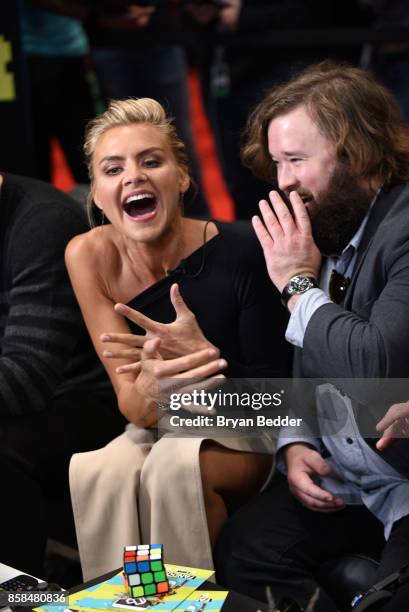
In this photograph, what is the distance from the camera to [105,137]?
91.4 inches

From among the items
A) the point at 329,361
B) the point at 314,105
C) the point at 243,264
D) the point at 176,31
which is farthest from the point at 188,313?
the point at 176,31

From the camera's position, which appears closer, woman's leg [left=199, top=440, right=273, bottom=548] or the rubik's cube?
the rubik's cube

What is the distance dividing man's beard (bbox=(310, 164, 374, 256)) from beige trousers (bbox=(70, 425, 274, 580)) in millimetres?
530

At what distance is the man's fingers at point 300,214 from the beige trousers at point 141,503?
54 cm

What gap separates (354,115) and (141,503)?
99 centimetres

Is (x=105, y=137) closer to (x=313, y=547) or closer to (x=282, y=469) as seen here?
(x=282, y=469)

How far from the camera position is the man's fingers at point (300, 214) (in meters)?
2.15

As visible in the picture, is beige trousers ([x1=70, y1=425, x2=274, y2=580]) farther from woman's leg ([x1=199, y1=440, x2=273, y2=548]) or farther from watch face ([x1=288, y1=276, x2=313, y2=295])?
watch face ([x1=288, y1=276, x2=313, y2=295])

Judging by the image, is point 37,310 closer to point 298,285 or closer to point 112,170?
point 112,170

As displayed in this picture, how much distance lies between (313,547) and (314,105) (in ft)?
3.21

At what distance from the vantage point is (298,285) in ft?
6.96

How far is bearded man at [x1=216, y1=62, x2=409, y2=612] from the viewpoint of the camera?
6.79ft

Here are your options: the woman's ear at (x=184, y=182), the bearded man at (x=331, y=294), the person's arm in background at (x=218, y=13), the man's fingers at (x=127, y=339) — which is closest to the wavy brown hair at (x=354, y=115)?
the bearded man at (x=331, y=294)

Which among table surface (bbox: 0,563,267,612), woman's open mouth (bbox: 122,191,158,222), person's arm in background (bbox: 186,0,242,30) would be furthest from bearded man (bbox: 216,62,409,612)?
person's arm in background (bbox: 186,0,242,30)
